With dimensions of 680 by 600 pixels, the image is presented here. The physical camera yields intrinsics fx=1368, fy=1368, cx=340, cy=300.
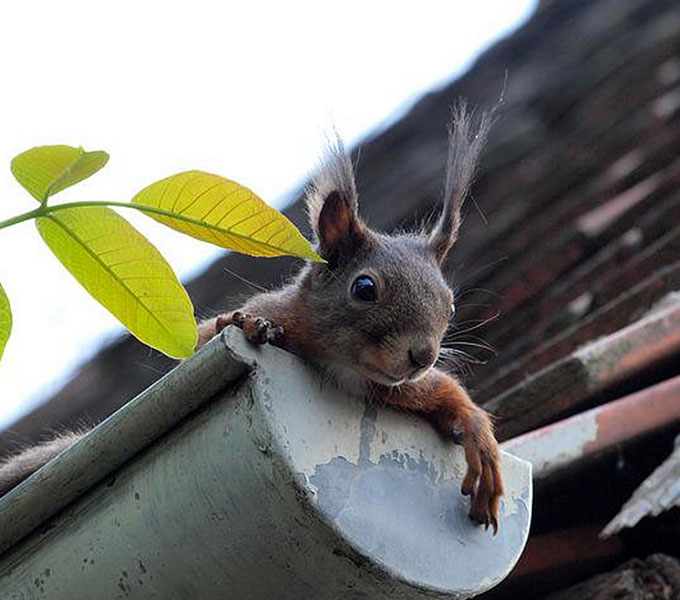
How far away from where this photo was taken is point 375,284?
6.82 ft

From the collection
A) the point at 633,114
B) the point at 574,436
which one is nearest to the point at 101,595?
the point at 574,436

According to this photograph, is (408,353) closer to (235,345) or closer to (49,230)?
(235,345)

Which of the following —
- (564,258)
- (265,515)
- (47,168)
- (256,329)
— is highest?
(47,168)

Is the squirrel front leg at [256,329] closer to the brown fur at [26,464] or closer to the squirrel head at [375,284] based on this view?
the squirrel head at [375,284]

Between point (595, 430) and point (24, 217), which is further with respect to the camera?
point (595, 430)

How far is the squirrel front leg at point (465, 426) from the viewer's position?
5.18 ft

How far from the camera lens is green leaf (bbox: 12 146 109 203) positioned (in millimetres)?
1137

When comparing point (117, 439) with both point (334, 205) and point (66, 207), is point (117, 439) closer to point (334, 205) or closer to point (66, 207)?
point (66, 207)

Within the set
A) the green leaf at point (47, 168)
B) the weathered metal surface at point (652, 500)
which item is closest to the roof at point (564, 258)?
the weathered metal surface at point (652, 500)

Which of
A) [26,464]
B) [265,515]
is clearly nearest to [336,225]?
[26,464]

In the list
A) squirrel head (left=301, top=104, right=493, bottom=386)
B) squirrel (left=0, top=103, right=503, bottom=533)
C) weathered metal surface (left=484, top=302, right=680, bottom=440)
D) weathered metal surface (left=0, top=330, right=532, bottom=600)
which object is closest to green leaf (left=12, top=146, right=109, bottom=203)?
weathered metal surface (left=0, top=330, right=532, bottom=600)

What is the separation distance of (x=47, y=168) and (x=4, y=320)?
0.44ft

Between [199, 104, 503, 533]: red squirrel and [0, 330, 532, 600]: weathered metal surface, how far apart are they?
0.15m

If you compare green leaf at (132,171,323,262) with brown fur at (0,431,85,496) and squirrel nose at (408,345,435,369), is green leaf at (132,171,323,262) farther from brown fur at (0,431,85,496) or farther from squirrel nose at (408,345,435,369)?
brown fur at (0,431,85,496)
